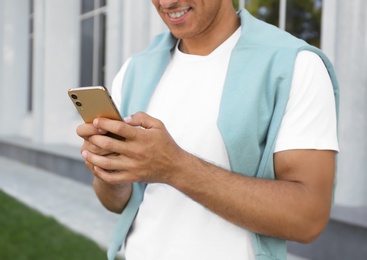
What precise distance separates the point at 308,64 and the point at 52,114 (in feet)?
30.4

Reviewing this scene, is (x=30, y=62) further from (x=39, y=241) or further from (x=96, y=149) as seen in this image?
(x=96, y=149)

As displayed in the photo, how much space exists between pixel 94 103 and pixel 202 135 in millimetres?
283

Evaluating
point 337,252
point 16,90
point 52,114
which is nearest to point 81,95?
point 337,252

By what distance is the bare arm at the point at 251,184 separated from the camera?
45.5 inches

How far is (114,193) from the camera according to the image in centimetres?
148

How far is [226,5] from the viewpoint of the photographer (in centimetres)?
150

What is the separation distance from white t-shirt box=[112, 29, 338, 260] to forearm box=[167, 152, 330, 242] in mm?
94

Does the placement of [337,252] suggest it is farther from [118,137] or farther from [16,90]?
[16,90]

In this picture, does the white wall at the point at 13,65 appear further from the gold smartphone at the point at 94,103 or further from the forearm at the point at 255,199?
the forearm at the point at 255,199

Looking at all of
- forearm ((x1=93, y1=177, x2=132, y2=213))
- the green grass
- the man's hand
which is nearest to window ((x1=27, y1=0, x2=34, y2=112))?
the green grass

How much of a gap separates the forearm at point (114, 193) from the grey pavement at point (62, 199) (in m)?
2.79

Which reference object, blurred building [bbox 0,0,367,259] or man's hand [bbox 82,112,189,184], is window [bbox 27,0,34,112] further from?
man's hand [bbox 82,112,189,184]

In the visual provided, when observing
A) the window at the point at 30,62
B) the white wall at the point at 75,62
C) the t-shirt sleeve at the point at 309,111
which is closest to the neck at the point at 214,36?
the t-shirt sleeve at the point at 309,111

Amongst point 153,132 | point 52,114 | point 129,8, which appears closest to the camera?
point 153,132
